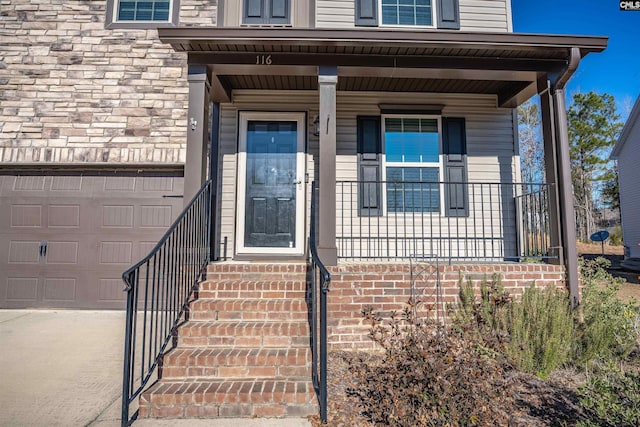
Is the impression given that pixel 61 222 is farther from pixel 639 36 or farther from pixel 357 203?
pixel 639 36

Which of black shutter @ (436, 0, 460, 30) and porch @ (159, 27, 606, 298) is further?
black shutter @ (436, 0, 460, 30)

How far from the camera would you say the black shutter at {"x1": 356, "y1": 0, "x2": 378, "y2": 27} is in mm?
5418

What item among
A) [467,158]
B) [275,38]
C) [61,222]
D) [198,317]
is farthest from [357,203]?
[61,222]

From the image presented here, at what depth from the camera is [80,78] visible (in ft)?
17.5

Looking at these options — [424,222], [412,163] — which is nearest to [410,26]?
[412,163]

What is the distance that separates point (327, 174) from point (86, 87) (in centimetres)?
388

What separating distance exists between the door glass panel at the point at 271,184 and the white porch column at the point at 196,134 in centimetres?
106

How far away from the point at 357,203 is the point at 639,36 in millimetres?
13766

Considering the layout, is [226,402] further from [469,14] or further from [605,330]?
[469,14]

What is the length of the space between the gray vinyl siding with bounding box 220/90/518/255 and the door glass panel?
0.72ft

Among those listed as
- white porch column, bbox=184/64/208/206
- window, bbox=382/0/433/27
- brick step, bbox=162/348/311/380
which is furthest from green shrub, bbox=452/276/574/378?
window, bbox=382/0/433/27

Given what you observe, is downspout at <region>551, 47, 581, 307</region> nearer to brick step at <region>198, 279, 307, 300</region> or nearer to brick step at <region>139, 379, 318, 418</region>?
brick step at <region>198, 279, 307, 300</region>

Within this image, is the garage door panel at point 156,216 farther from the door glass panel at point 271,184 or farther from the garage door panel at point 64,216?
the door glass panel at point 271,184

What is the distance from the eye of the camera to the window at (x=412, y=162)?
5215mm
